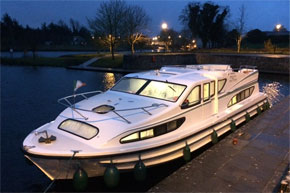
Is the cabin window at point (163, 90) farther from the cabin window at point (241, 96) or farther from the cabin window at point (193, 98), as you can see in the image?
the cabin window at point (241, 96)

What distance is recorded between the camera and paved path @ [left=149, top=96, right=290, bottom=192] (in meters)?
5.79

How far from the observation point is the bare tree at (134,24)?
42594mm

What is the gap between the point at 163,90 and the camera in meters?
8.03

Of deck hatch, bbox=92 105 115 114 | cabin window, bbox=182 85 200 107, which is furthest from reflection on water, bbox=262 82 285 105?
deck hatch, bbox=92 105 115 114

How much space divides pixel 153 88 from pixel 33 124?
22.1 ft

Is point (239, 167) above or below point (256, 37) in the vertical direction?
below

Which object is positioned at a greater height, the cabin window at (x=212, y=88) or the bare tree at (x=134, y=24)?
the bare tree at (x=134, y=24)

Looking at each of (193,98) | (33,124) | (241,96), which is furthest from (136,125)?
(33,124)

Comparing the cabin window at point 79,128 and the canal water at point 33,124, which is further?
the canal water at point 33,124

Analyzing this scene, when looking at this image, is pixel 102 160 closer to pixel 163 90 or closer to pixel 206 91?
pixel 163 90

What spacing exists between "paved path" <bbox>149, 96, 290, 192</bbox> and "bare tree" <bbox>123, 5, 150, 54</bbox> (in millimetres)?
34357

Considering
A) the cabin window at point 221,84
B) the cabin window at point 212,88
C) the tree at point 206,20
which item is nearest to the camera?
the cabin window at point 212,88

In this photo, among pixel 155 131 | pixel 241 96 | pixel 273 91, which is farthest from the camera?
pixel 273 91

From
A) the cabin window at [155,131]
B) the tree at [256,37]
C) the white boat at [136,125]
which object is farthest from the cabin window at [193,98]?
the tree at [256,37]
